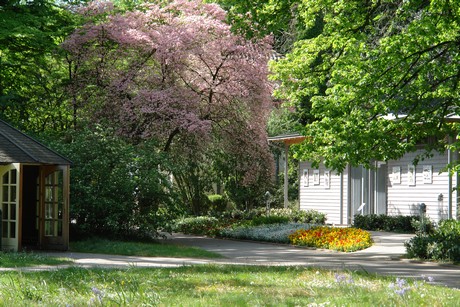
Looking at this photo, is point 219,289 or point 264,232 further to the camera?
point 264,232

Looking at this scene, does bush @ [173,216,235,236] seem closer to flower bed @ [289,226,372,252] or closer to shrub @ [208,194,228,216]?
flower bed @ [289,226,372,252]

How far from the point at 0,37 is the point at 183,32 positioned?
237 inches

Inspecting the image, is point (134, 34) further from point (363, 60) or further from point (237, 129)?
point (363, 60)

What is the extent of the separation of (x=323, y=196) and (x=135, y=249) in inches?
611

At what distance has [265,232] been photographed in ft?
84.4

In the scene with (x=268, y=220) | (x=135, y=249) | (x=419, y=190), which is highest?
(x=419, y=190)

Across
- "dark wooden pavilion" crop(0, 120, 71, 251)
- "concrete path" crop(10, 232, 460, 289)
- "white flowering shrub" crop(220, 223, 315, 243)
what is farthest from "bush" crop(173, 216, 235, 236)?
"dark wooden pavilion" crop(0, 120, 71, 251)

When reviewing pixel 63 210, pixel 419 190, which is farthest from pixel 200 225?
pixel 63 210

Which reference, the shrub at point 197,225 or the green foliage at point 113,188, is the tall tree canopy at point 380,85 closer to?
the green foliage at point 113,188

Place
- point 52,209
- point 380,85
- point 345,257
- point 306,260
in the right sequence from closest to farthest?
point 380,85 < point 306,260 < point 345,257 < point 52,209

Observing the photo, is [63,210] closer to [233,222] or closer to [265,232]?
[265,232]

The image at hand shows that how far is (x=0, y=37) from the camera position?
24516mm

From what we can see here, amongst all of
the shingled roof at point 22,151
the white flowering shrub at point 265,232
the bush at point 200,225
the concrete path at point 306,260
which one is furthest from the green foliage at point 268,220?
the shingled roof at point 22,151

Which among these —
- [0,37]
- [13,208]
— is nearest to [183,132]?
[0,37]
